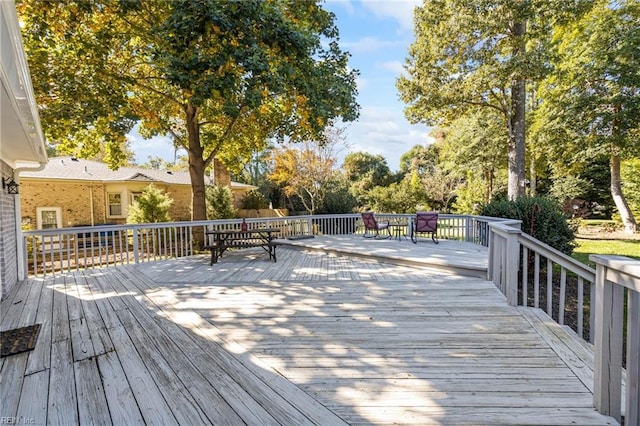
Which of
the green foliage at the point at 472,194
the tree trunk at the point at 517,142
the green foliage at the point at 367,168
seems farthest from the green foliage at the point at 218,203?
the green foliage at the point at 367,168

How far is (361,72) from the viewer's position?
8.91 m

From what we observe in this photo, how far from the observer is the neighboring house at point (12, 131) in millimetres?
2004

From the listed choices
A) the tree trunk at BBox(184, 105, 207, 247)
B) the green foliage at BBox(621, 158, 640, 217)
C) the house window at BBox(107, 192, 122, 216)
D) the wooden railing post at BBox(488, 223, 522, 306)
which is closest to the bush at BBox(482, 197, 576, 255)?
the wooden railing post at BBox(488, 223, 522, 306)

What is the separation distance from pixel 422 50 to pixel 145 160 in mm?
36627

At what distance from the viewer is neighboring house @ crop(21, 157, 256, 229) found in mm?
12273

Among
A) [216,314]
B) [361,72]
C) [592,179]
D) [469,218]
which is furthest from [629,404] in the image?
[592,179]

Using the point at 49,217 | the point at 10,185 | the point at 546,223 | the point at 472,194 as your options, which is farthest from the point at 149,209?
the point at 472,194

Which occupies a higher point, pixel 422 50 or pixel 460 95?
pixel 422 50

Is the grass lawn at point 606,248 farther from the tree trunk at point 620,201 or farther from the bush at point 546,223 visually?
the bush at point 546,223

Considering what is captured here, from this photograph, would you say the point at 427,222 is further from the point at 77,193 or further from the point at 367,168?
the point at 367,168

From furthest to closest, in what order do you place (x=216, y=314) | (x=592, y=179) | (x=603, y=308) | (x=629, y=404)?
(x=592, y=179) → (x=216, y=314) → (x=603, y=308) → (x=629, y=404)

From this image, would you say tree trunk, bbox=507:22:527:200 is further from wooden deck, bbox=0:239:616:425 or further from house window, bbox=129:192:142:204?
house window, bbox=129:192:142:204

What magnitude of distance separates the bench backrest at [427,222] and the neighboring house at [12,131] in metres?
7.57

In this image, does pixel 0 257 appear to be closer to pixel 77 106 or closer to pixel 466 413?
pixel 77 106
